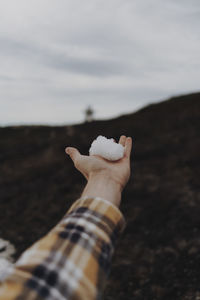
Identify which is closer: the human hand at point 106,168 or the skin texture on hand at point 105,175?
the skin texture on hand at point 105,175

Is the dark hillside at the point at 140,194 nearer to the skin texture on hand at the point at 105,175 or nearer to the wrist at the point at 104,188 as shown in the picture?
the skin texture on hand at the point at 105,175

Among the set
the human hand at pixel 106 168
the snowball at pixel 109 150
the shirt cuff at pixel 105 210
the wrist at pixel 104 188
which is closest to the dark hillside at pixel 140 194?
the snowball at pixel 109 150

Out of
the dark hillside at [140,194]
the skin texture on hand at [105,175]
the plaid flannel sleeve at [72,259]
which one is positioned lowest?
the dark hillside at [140,194]

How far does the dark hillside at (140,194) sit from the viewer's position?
23.3ft

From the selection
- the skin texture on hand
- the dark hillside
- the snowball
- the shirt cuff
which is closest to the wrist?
the skin texture on hand

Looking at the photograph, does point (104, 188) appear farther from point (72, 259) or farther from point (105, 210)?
point (72, 259)

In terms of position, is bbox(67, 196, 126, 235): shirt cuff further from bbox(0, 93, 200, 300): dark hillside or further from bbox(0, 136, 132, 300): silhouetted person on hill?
bbox(0, 93, 200, 300): dark hillside

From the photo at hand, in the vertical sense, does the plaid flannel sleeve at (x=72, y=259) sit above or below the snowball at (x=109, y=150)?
below

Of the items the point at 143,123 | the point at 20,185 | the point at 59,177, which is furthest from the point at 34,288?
the point at 143,123

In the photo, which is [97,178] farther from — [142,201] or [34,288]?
[142,201]

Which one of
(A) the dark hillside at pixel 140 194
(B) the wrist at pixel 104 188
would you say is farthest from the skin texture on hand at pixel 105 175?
(A) the dark hillside at pixel 140 194

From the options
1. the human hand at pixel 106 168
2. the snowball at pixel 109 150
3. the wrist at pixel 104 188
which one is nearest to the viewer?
the wrist at pixel 104 188

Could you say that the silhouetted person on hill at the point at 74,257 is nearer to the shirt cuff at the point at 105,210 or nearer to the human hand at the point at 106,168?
the shirt cuff at the point at 105,210

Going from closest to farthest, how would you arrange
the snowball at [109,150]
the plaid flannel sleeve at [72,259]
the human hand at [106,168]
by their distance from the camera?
the plaid flannel sleeve at [72,259] → the human hand at [106,168] → the snowball at [109,150]
